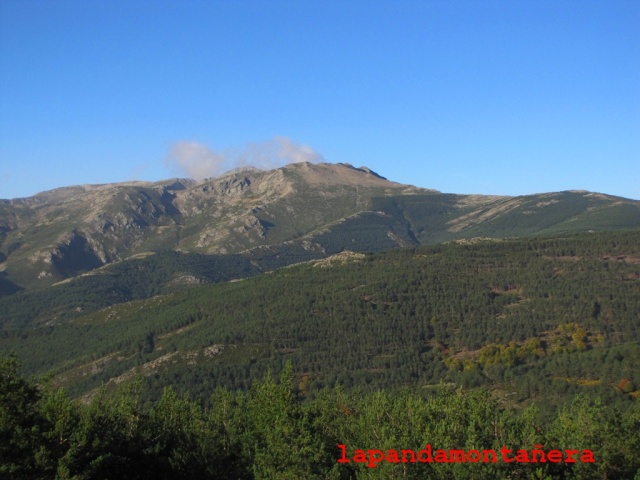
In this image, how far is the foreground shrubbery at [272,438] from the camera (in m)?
52.3

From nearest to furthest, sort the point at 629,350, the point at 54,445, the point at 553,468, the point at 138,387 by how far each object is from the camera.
Answer: the point at 54,445 < the point at 553,468 < the point at 138,387 < the point at 629,350

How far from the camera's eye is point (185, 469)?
64000mm

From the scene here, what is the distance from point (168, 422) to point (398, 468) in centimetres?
3192

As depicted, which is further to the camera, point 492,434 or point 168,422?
point 168,422

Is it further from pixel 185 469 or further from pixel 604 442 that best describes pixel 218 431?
pixel 604 442

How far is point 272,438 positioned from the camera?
2446 inches

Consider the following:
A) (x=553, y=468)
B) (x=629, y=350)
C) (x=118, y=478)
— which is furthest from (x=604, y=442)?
(x=629, y=350)

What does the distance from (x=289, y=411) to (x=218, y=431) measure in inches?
411

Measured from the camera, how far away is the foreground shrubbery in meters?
52.3

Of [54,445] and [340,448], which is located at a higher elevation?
[54,445]

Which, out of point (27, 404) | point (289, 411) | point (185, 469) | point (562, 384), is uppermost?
point (27, 404)

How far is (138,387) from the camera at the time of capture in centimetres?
7681

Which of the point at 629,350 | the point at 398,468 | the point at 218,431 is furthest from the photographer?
the point at 629,350

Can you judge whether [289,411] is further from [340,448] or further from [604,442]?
[604,442]
